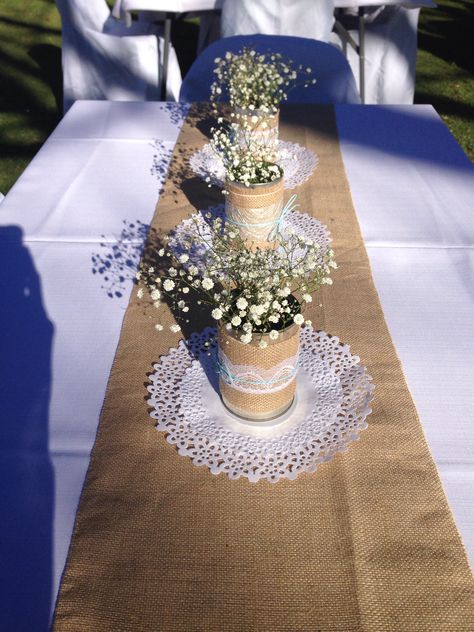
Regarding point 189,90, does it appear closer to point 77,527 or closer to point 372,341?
point 372,341

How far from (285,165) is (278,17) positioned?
1.97 metres

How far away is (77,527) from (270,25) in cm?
320

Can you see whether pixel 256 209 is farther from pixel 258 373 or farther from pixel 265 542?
pixel 265 542

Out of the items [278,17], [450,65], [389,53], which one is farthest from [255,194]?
[450,65]

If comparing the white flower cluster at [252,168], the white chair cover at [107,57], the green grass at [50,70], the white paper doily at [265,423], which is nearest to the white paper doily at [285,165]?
the white flower cluster at [252,168]

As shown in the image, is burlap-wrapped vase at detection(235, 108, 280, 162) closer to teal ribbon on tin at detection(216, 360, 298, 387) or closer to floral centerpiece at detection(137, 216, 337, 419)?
floral centerpiece at detection(137, 216, 337, 419)

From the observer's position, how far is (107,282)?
4.43ft

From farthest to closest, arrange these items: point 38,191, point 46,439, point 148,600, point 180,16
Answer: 1. point 180,16
2. point 38,191
3. point 46,439
4. point 148,600

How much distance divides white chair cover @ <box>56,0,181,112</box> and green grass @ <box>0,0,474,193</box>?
60 centimetres

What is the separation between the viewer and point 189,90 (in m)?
2.62

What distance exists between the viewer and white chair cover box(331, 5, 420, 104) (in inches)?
147

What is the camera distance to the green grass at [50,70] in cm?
423

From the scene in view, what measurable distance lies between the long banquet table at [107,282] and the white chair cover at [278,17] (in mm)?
1426

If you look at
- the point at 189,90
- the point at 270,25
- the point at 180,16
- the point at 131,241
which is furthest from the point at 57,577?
the point at 180,16
